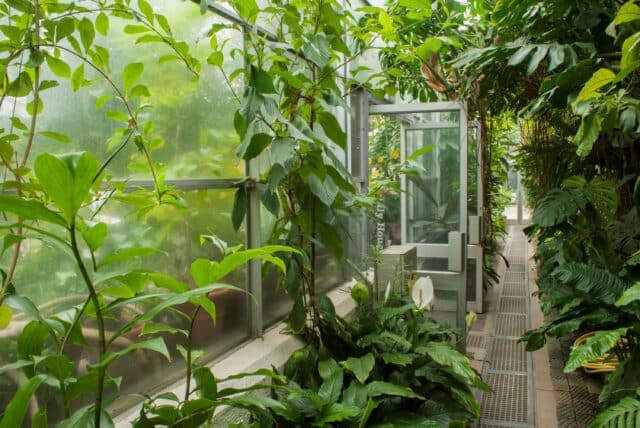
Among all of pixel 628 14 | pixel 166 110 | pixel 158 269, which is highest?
pixel 628 14

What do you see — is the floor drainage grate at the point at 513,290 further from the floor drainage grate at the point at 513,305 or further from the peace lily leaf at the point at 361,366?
the peace lily leaf at the point at 361,366

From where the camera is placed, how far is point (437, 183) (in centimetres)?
451

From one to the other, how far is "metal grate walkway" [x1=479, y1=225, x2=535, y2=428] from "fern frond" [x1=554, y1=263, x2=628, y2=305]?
901 mm

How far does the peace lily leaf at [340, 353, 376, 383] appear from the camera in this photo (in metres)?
2.06

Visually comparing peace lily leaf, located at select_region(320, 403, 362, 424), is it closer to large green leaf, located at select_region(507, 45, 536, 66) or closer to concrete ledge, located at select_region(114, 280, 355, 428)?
concrete ledge, located at select_region(114, 280, 355, 428)

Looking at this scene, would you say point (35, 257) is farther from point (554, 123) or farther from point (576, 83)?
point (554, 123)

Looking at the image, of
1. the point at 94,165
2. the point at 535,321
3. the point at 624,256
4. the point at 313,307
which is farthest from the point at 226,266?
the point at 535,321

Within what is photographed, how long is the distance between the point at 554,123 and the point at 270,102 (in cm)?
300

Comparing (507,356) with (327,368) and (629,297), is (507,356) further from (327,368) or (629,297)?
(629,297)

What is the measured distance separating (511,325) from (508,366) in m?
1.09

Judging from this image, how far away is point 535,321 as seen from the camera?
489 cm

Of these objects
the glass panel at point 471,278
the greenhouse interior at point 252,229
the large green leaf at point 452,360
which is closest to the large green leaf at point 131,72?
the greenhouse interior at point 252,229

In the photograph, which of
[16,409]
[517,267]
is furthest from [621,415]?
[517,267]

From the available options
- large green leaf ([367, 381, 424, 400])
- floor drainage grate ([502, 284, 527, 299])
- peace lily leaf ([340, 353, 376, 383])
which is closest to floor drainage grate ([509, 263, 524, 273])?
floor drainage grate ([502, 284, 527, 299])
